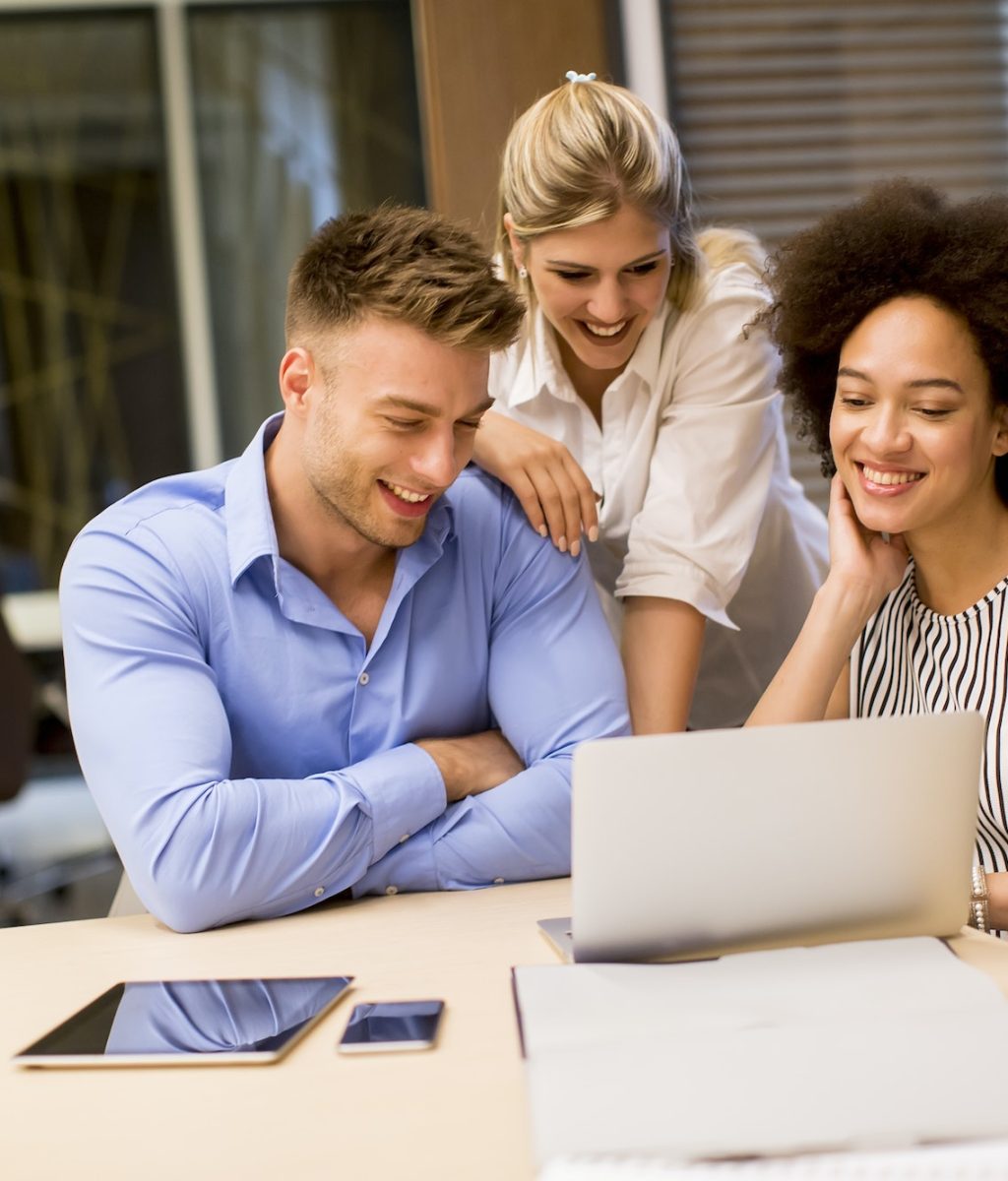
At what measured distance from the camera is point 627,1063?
0.92 m

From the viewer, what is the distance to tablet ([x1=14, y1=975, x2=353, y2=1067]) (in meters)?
1.06

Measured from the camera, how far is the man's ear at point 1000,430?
1811 millimetres

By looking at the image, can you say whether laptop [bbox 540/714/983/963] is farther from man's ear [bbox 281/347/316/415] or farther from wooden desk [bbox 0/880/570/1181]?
man's ear [bbox 281/347/316/415]

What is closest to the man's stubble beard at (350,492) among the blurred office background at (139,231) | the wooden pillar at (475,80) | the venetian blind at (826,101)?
the wooden pillar at (475,80)

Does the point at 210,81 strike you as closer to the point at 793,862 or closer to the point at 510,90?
the point at 510,90

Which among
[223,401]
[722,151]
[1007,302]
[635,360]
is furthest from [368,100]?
[1007,302]

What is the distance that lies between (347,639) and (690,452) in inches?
24.3

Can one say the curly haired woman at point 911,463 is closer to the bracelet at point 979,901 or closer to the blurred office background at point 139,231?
the bracelet at point 979,901

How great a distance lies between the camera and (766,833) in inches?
→ 44.7

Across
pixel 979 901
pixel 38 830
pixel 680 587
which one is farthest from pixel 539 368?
pixel 38 830

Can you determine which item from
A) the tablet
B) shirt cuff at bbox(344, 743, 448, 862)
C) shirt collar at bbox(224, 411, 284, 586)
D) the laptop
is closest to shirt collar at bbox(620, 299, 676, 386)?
shirt collar at bbox(224, 411, 284, 586)

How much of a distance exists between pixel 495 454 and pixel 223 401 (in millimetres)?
3937

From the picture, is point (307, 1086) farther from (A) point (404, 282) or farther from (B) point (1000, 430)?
(B) point (1000, 430)

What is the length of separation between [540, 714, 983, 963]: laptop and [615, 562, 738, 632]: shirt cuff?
79 centimetres
